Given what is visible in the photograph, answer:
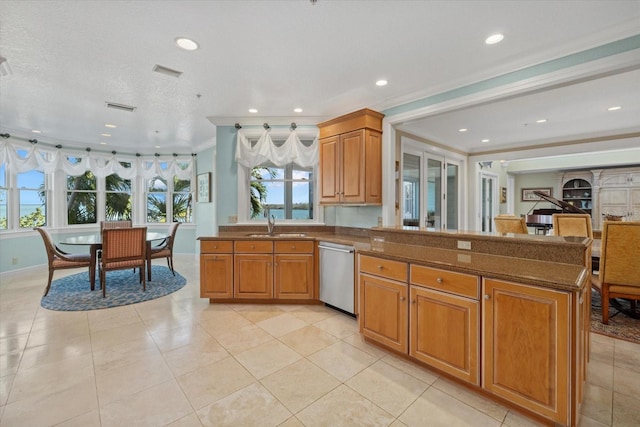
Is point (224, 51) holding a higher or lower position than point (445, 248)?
higher

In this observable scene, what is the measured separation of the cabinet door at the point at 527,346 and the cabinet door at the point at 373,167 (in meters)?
1.93

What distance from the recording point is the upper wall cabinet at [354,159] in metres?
3.54

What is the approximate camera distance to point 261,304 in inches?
147

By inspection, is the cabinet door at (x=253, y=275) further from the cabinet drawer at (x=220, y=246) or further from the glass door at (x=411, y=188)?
the glass door at (x=411, y=188)

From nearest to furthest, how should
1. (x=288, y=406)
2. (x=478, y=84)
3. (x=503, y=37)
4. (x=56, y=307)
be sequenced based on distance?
(x=288, y=406), (x=503, y=37), (x=478, y=84), (x=56, y=307)

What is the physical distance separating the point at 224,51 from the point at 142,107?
7.20 feet

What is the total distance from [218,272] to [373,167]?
7.85 ft

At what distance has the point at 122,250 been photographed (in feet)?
13.7

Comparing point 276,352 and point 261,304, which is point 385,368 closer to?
point 276,352

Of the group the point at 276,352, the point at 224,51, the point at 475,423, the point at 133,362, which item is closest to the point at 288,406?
the point at 276,352

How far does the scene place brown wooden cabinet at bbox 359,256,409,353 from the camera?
229 cm

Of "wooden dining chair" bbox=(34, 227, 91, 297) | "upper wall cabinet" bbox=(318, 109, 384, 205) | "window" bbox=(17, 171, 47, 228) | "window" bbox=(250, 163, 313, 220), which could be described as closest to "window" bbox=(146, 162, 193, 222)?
"window" bbox=(17, 171, 47, 228)

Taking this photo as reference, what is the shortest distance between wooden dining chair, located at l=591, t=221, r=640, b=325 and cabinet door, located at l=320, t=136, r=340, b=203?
2.92 m

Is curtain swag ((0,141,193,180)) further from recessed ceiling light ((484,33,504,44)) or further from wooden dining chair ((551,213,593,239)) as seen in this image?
wooden dining chair ((551,213,593,239))
